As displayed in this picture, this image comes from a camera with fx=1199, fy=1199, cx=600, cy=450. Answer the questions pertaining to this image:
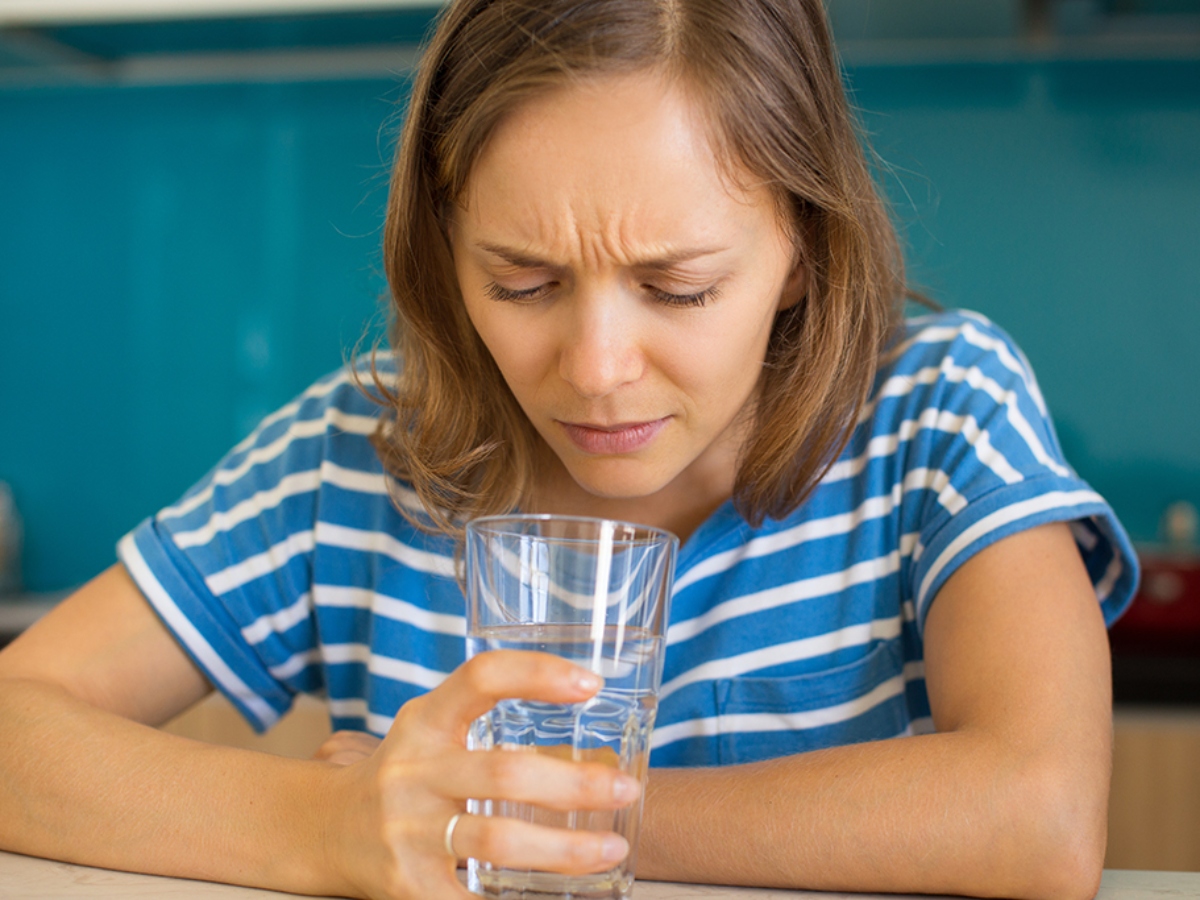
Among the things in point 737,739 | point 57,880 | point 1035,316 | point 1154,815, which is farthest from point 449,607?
point 1035,316

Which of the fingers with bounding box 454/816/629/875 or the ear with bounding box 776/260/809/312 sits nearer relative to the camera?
the fingers with bounding box 454/816/629/875

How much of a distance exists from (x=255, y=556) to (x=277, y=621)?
71mm

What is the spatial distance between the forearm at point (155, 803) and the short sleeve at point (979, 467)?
542 mm

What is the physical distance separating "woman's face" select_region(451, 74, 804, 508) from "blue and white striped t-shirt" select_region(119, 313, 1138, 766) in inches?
7.8

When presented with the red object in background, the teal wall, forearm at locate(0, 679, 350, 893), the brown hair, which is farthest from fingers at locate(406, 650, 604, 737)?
the teal wall

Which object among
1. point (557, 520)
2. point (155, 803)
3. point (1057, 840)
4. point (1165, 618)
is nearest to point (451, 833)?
point (557, 520)

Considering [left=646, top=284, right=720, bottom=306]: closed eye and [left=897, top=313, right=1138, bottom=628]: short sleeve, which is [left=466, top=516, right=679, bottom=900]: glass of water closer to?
[left=646, top=284, right=720, bottom=306]: closed eye

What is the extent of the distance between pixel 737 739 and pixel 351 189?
85.5 inches

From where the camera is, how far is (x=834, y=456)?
1.09 metres

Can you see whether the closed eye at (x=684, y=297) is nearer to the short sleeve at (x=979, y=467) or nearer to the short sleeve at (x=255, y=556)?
the short sleeve at (x=979, y=467)

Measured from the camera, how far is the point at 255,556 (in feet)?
3.85

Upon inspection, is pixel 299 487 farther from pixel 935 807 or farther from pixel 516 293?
pixel 935 807

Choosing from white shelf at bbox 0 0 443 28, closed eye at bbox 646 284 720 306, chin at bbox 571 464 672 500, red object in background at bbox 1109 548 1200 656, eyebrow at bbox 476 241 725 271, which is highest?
white shelf at bbox 0 0 443 28

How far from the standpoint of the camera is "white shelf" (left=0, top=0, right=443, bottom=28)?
7.66ft
